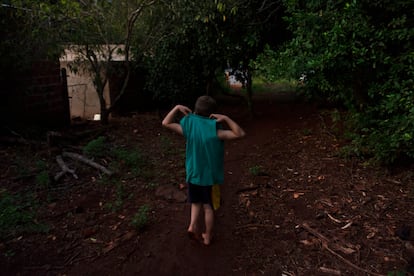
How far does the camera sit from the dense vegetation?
13.8 feet

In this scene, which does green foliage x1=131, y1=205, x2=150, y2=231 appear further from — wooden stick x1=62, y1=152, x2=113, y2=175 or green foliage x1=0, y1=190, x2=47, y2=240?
wooden stick x1=62, y1=152, x2=113, y2=175

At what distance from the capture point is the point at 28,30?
6461 millimetres

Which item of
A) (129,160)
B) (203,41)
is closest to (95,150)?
(129,160)

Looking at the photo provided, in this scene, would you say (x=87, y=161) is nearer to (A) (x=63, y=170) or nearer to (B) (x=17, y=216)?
(A) (x=63, y=170)

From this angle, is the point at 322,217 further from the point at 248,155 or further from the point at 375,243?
the point at 248,155

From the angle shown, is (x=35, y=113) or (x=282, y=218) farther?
(x=35, y=113)

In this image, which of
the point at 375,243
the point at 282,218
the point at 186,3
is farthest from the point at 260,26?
the point at 375,243

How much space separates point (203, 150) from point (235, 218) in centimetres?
120

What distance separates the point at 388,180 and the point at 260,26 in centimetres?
365

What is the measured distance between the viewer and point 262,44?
24.6 ft

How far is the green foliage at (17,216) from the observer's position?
3.70 meters

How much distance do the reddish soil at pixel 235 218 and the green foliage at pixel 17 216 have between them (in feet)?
0.25

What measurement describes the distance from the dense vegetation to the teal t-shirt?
1.71 meters

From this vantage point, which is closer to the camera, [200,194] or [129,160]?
[200,194]
